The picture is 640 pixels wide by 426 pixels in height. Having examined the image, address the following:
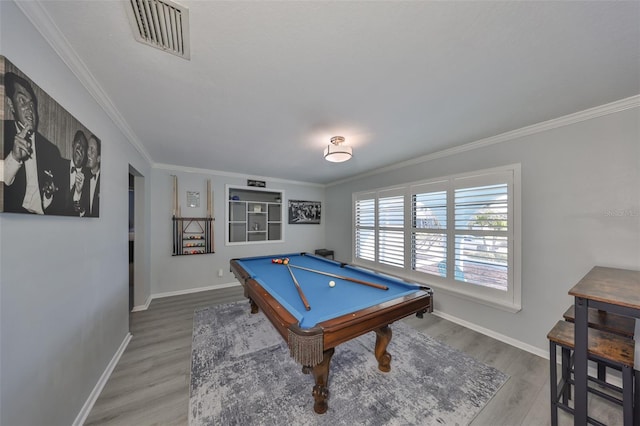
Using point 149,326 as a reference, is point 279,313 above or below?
above

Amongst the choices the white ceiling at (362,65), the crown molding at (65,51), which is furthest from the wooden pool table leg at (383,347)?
the crown molding at (65,51)

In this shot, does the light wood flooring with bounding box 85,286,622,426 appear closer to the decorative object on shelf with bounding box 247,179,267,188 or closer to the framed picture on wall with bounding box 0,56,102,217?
the framed picture on wall with bounding box 0,56,102,217

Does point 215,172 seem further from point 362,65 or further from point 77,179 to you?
point 362,65

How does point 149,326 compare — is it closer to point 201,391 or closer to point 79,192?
point 201,391

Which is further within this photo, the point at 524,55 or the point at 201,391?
the point at 201,391

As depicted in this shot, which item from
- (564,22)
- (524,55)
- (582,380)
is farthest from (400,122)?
(582,380)

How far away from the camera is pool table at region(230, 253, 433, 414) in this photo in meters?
1.28

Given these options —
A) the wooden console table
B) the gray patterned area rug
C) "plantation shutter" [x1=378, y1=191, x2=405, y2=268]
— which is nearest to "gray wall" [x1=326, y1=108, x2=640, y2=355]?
the wooden console table

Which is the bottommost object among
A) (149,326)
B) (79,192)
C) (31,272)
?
(149,326)

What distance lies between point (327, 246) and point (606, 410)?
4.60 meters

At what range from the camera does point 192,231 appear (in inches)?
164

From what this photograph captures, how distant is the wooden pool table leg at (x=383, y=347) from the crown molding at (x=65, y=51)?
2911 millimetres

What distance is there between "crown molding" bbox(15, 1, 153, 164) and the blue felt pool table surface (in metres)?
2.03

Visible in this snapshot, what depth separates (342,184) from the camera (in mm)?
5219
